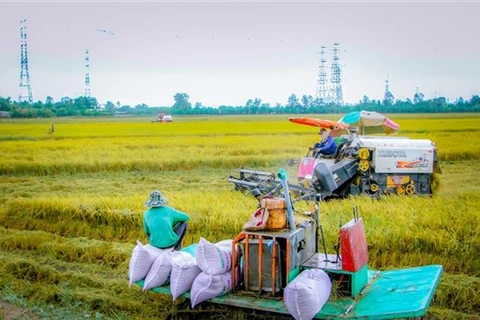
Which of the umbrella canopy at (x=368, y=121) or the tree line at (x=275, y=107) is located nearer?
the umbrella canopy at (x=368, y=121)

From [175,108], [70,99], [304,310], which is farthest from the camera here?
[175,108]

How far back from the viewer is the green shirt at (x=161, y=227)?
21.7ft

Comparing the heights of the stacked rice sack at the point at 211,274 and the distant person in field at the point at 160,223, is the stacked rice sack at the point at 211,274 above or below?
below

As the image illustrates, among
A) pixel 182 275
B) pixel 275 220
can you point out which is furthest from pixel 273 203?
pixel 182 275

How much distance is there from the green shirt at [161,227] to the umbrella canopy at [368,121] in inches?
304

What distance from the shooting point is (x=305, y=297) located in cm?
521

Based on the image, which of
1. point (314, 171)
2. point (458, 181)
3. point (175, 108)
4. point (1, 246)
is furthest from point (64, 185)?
point (175, 108)

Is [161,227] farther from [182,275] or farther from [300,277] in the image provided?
[300,277]

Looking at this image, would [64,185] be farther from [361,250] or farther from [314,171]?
[361,250]

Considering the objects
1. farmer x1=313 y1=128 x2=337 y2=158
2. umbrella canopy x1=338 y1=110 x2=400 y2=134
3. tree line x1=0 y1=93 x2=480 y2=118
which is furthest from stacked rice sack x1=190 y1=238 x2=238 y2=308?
tree line x1=0 y1=93 x2=480 y2=118

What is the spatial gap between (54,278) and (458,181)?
11.3m

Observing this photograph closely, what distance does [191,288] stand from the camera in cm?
593

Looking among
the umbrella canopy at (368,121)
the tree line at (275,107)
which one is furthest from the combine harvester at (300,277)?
the tree line at (275,107)

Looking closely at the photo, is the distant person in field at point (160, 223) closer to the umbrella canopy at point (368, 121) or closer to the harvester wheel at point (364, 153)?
the harvester wheel at point (364, 153)
